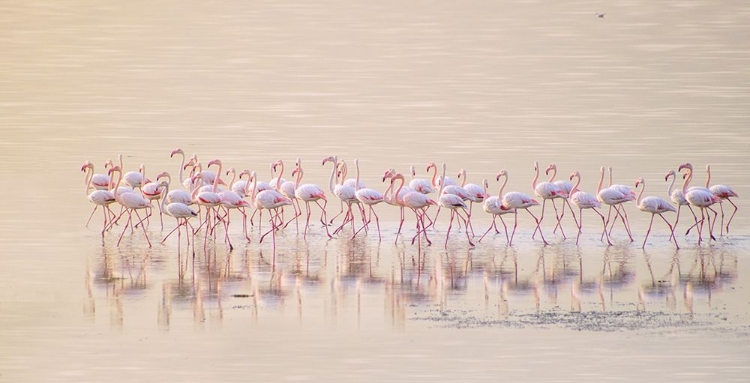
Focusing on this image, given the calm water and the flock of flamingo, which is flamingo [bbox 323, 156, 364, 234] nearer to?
the flock of flamingo

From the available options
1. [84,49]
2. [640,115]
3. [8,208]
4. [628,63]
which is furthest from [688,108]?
[84,49]

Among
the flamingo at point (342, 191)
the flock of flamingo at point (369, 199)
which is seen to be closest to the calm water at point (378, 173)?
the flock of flamingo at point (369, 199)

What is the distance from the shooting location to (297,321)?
1349 cm

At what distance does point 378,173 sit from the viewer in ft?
75.6

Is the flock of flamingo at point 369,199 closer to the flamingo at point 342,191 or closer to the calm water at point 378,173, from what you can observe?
the flamingo at point 342,191

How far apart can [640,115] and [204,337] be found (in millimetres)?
19052

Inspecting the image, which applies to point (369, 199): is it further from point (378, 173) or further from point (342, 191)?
point (378, 173)

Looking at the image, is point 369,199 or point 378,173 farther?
point 378,173

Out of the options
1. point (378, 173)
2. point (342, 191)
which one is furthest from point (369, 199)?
point (378, 173)

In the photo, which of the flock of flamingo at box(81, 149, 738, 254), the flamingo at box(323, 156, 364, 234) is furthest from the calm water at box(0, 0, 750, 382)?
the flamingo at box(323, 156, 364, 234)

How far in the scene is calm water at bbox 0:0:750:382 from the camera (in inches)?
488

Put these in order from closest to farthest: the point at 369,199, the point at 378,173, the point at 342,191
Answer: the point at 369,199
the point at 342,191
the point at 378,173

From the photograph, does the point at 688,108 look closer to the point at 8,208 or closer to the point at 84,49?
the point at 8,208

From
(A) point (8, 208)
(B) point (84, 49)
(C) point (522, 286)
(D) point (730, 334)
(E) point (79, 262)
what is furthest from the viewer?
(B) point (84, 49)
